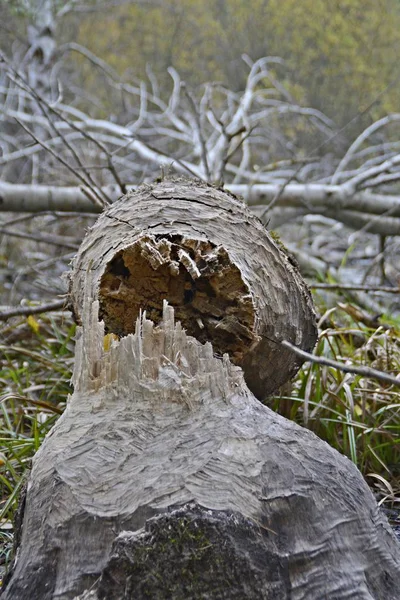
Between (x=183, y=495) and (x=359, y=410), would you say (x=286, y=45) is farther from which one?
(x=183, y=495)

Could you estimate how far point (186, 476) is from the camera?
50.3 inches

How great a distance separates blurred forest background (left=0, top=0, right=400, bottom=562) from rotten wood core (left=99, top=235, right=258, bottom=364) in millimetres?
440

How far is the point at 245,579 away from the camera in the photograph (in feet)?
3.78

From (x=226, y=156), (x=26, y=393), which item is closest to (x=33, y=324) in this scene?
(x=26, y=393)

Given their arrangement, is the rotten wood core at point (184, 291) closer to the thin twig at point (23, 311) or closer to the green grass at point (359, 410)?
the green grass at point (359, 410)

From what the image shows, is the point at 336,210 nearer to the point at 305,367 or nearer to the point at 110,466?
the point at 305,367

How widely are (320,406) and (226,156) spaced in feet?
7.09

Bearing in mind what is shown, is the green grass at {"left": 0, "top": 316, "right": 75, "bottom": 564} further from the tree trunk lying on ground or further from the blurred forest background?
the tree trunk lying on ground

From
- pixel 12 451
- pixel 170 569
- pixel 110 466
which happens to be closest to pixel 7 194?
pixel 12 451

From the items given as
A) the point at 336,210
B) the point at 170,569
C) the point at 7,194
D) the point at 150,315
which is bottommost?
the point at 170,569

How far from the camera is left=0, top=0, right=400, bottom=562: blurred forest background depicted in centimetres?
278

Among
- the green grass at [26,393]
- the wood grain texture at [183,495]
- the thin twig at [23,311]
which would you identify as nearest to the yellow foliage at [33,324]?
the green grass at [26,393]

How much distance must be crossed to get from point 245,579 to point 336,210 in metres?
4.15

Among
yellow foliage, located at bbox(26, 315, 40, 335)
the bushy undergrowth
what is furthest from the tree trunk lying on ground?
yellow foliage, located at bbox(26, 315, 40, 335)
